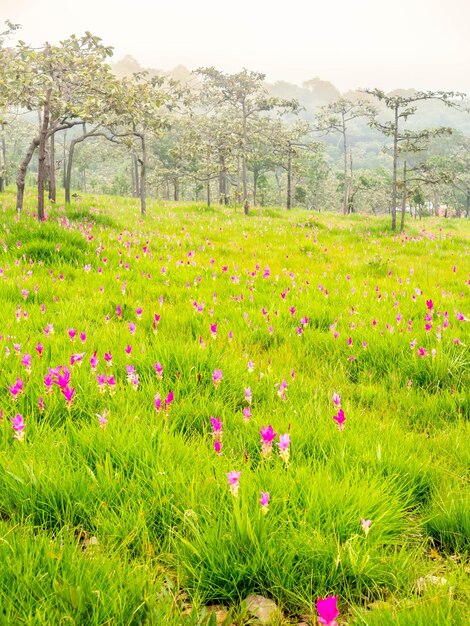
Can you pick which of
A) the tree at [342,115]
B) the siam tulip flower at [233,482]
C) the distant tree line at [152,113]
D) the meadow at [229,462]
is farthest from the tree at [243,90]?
the siam tulip flower at [233,482]

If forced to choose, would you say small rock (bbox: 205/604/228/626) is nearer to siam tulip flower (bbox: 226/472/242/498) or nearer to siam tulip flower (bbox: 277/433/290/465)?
siam tulip flower (bbox: 226/472/242/498)

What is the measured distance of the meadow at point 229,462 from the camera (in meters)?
1.83

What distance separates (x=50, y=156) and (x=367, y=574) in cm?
2176

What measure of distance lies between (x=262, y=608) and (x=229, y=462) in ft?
2.70

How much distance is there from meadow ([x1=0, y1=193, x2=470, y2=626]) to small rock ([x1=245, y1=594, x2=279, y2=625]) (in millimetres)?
34

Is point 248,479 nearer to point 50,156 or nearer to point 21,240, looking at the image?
point 21,240

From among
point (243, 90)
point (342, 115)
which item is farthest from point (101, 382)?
point (342, 115)

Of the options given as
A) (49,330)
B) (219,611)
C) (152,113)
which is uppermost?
(152,113)

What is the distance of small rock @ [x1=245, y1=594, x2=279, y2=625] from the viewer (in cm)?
179

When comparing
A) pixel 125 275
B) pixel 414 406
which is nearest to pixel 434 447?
pixel 414 406

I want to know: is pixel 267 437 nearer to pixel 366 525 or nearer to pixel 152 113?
pixel 366 525

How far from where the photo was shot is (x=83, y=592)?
1677mm

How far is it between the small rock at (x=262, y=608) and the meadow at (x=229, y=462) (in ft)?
0.11

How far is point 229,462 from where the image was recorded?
8.36 ft
